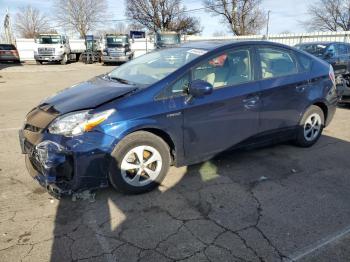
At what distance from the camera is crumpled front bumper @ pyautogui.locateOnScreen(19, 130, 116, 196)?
3.37 metres

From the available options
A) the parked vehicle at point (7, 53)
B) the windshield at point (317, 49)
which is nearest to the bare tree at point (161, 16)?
the parked vehicle at point (7, 53)

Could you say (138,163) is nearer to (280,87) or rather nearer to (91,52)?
(280,87)

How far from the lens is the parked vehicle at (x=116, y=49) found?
28.8 metres

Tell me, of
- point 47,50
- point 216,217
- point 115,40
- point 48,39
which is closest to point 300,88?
point 216,217

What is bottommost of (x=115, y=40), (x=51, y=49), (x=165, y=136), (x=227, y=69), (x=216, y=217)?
(x=216, y=217)

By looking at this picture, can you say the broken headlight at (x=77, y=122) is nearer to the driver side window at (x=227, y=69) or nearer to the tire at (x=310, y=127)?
the driver side window at (x=227, y=69)

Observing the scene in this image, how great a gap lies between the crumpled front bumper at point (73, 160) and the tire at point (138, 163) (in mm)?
106

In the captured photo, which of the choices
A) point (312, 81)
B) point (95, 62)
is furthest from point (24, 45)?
point (312, 81)

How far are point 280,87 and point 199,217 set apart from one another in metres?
2.32

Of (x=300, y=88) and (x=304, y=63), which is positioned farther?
(x=304, y=63)

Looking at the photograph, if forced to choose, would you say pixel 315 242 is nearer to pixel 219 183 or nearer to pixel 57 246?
pixel 219 183

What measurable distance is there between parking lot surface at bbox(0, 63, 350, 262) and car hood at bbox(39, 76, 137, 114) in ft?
3.19

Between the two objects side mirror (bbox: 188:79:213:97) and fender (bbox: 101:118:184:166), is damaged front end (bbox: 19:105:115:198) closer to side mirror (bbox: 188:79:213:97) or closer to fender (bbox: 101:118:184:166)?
fender (bbox: 101:118:184:166)

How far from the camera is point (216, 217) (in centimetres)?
338
